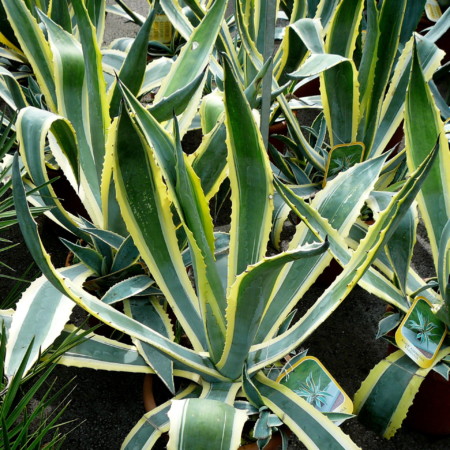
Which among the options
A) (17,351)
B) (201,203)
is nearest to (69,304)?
(17,351)

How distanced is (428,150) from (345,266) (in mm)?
346

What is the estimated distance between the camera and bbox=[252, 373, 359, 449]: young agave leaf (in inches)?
35.2

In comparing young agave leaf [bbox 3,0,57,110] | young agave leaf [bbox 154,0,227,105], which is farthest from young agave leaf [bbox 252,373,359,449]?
young agave leaf [bbox 3,0,57,110]

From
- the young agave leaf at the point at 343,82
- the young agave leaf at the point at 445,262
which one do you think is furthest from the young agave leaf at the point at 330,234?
the young agave leaf at the point at 343,82

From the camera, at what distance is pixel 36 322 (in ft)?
3.12

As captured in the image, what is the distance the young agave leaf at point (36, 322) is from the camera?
0.88 meters

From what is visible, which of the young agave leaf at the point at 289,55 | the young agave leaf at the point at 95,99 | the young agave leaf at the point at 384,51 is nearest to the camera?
the young agave leaf at the point at 95,99

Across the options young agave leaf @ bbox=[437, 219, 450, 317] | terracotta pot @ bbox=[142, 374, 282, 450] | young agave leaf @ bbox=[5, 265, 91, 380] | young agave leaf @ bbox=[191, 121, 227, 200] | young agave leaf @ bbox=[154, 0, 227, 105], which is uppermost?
young agave leaf @ bbox=[154, 0, 227, 105]

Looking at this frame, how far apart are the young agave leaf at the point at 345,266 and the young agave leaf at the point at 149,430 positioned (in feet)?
0.49

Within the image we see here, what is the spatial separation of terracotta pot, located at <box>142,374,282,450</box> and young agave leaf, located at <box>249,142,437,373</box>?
11 cm

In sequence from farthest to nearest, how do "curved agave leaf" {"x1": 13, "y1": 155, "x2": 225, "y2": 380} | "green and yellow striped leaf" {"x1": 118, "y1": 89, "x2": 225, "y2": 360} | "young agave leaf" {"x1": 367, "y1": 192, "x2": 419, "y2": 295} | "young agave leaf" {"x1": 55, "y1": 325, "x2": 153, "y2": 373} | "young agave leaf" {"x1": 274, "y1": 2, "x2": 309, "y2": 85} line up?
"young agave leaf" {"x1": 274, "y1": 2, "x2": 309, "y2": 85}
"young agave leaf" {"x1": 367, "y1": 192, "x2": 419, "y2": 295}
"young agave leaf" {"x1": 55, "y1": 325, "x2": 153, "y2": 373}
"green and yellow striped leaf" {"x1": 118, "y1": 89, "x2": 225, "y2": 360}
"curved agave leaf" {"x1": 13, "y1": 155, "x2": 225, "y2": 380}

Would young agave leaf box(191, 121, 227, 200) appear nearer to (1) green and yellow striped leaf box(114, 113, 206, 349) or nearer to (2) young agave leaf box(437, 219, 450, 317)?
(1) green and yellow striped leaf box(114, 113, 206, 349)

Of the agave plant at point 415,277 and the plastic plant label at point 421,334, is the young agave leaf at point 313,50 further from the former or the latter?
the plastic plant label at point 421,334

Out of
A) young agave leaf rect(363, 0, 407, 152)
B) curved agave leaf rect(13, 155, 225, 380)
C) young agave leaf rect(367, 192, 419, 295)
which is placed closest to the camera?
curved agave leaf rect(13, 155, 225, 380)
